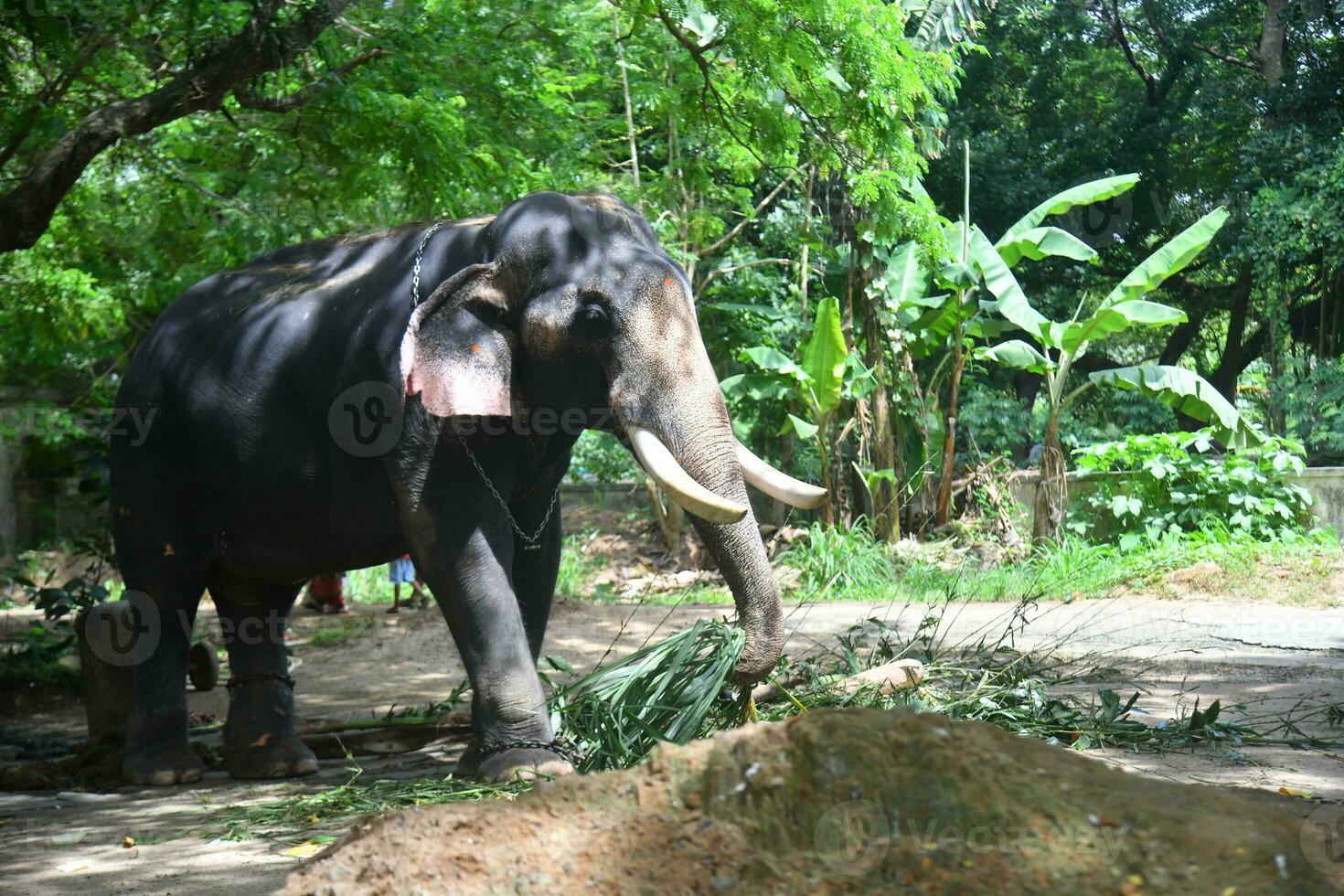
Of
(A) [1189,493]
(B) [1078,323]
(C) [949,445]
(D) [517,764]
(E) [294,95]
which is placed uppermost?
(E) [294,95]

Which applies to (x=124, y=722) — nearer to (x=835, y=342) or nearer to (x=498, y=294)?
(x=498, y=294)

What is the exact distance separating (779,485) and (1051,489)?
938cm

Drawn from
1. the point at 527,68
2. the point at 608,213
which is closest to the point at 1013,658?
the point at 608,213

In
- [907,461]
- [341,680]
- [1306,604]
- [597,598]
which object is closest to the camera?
[341,680]

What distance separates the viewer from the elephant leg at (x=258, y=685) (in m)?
5.71

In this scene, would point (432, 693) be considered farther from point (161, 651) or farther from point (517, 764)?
point (517, 764)

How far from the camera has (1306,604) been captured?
32.1 ft

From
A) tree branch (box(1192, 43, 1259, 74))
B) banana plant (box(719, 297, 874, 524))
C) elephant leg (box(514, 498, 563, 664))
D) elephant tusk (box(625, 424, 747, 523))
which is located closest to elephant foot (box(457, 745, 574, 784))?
elephant leg (box(514, 498, 563, 664))

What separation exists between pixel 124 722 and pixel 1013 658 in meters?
4.43

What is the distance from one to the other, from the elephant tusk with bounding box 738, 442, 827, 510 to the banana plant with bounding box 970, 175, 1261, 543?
8.92 m

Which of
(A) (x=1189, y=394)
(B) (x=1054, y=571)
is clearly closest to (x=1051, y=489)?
(A) (x=1189, y=394)

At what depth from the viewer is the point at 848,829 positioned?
2018 millimetres

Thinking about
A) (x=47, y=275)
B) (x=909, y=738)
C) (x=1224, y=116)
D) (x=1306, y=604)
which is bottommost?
(x=1306, y=604)

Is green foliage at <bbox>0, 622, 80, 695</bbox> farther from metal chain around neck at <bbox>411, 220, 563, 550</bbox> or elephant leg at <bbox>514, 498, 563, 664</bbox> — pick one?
metal chain around neck at <bbox>411, 220, 563, 550</bbox>
